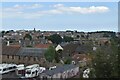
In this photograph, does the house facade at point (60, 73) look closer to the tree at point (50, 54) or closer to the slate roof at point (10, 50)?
the tree at point (50, 54)

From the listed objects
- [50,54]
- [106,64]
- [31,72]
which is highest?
[106,64]

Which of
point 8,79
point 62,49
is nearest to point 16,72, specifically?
point 8,79

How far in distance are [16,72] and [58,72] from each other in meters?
1.57

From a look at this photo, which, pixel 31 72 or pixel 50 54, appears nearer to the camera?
pixel 31 72

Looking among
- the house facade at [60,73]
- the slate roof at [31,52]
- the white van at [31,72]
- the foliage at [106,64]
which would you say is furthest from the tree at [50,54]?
the foliage at [106,64]

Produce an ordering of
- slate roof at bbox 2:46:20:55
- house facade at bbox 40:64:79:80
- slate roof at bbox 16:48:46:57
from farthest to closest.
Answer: slate roof at bbox 2:46:20:55
slate roof at bbox 16:48:46:57
house facade at bbox 40:64:79:80

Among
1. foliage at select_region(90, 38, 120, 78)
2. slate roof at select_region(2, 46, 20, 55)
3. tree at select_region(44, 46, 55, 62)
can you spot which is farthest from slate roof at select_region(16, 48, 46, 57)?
→ foliage at select_region(90, 38, 120, 78)

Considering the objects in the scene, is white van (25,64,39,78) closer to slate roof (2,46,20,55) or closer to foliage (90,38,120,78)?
foliage (90,38,120,78)

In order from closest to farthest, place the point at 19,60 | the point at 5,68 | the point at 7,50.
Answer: the point at 5,68, the point at 19,60, the point at 7,50

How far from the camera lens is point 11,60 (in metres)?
12.5

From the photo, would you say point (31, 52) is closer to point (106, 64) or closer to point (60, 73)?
point (60, 73)

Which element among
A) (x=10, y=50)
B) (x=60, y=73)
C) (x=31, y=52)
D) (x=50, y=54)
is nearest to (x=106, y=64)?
(x=60, y=73)

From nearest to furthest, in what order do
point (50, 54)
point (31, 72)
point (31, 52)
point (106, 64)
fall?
point (106, 64), point (31, 72), point (50, 54), point (31, 52)

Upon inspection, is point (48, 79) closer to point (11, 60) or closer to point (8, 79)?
point (8, 79)
